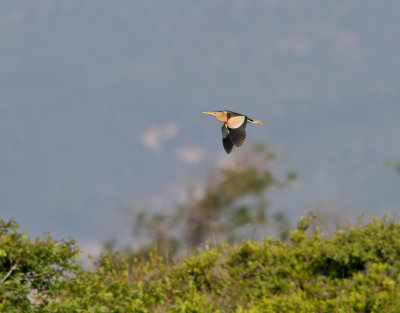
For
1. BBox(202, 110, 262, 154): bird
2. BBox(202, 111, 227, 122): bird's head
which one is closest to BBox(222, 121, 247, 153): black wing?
BBox(202, 110, 262, 154): bird

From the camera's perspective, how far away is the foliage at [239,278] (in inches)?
358

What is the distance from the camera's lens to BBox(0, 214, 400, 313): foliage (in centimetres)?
909

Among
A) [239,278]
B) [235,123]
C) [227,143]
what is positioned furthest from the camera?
[239,278]

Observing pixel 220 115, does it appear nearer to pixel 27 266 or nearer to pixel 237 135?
pixel 237 135

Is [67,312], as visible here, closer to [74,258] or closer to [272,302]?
[74,258]

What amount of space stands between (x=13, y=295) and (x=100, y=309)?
1.22m

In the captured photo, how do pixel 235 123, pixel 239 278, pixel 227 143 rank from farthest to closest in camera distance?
pixel 239 278, pixel 227 143, pixel 235 123

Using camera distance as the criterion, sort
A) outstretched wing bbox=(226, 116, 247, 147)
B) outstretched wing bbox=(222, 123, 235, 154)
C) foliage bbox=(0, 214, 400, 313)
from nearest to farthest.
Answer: outstretched wing bbox=(226, 116, 247, 147), outstretched wing bbox=(222, 123, 235, 154), foliage bbox=(0, 214, 400, 313)

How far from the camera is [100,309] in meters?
8.92

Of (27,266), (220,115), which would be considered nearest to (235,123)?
(220,115)

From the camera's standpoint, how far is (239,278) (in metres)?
13.7

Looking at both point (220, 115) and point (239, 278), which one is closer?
point (220, 115)

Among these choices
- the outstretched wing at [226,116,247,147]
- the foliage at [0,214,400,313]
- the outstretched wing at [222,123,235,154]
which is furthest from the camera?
the foliage at [0,214,400,313]

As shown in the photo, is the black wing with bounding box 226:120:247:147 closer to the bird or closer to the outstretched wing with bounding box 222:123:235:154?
the bird
